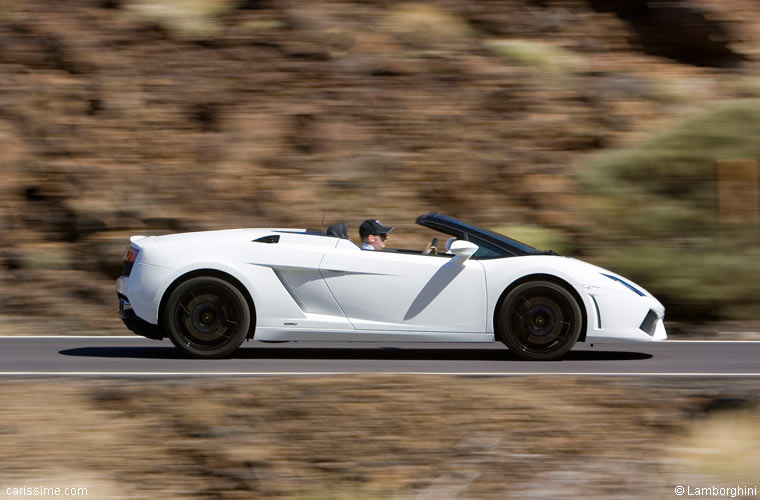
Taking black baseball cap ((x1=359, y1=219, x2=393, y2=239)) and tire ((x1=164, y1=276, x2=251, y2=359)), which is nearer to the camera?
tire ((x1=164, y1=276, x2=251, y2=359))

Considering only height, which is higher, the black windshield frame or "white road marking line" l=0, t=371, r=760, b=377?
the black windshield frame

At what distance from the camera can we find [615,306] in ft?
29.0

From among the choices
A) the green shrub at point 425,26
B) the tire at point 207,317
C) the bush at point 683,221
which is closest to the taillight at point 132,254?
the tire at point 207,317

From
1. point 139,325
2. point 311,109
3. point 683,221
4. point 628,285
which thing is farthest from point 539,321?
point 311,109

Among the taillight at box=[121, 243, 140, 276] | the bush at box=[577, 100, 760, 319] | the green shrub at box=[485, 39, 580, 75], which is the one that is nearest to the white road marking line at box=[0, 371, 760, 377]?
the taillight at box=[121, 243, 140, 276]

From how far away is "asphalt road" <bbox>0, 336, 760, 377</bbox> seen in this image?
8.52 metres

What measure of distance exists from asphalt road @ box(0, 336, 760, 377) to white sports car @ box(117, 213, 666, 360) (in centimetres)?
25

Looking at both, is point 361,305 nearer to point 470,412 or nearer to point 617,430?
point 470,412

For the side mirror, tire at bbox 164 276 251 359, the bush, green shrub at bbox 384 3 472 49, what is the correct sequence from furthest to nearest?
green shrub at bbox 384 3 472 49 → the bush → tire at bbox 164 276 251 359 → the side mirror

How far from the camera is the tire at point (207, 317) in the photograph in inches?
348

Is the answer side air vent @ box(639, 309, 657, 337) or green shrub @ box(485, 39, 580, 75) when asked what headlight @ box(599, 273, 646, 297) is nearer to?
side air vent @ box(639, 309, 657, 337)

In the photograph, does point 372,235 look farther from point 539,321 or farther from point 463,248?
point 539,321

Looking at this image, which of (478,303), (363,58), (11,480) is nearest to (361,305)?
(478,303)

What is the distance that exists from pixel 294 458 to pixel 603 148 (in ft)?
40.1
